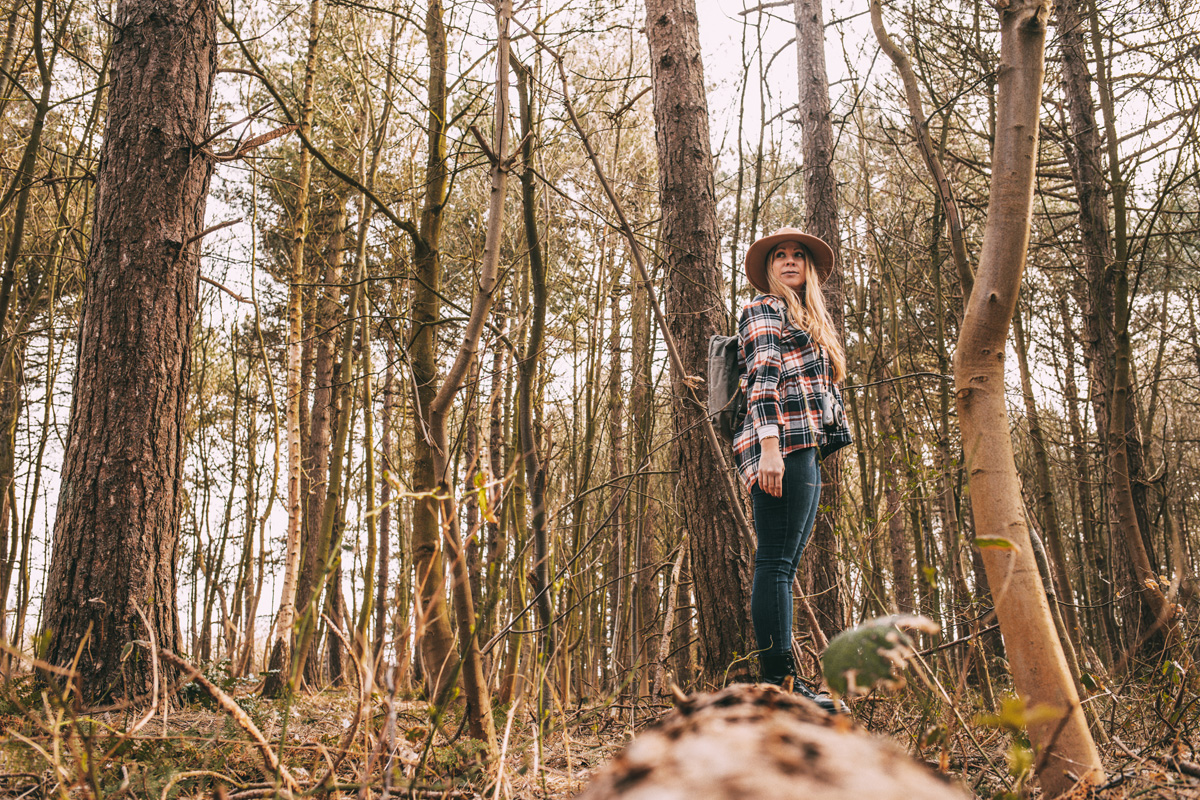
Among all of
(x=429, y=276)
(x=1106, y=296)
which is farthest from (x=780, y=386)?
(x=1106, y=296)

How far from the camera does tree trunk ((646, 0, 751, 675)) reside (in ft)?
11.1

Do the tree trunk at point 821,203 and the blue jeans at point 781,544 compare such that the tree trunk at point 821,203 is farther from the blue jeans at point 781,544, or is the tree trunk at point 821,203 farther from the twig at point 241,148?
the twig at point 241,148

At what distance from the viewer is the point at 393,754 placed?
3.41 feet

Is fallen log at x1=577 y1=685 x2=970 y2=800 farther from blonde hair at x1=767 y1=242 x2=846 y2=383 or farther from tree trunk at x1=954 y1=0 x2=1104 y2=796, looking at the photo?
blonde hair at x1=767 y1=242 x2=846 y2=383

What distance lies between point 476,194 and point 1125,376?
653cm

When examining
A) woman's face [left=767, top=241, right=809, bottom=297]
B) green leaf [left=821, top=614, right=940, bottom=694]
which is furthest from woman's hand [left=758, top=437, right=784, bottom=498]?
green leaf [left=821, top=614, right=940, bottom=694]

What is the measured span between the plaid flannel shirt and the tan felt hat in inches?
13.5

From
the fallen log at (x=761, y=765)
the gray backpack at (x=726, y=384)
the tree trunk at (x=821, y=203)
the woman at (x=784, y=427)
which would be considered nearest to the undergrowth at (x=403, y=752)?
the fallen log at (x=761, y=765)

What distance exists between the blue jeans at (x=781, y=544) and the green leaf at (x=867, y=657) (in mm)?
1607

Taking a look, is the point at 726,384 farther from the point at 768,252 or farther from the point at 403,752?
the point at 403,752

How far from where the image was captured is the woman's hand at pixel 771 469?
257 cm

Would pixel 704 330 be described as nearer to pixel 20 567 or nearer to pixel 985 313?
pixel 985 313

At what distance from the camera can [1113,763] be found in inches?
86.7

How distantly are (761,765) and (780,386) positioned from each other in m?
2.35
